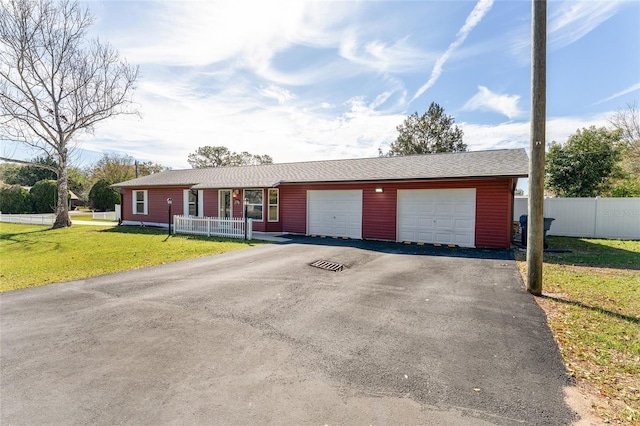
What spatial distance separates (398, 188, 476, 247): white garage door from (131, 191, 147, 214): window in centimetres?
1671

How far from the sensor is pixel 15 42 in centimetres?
1714

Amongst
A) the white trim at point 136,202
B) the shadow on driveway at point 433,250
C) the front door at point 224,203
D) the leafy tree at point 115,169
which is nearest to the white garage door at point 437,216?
the shadow on driveway at point 433,250

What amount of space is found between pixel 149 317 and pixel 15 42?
22.1m

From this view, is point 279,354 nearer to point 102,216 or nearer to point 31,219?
point 31,219

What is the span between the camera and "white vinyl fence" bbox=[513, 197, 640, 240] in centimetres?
1360

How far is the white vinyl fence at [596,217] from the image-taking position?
13.6m

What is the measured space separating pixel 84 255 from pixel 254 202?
7.66 m

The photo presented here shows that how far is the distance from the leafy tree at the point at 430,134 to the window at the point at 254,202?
21944 mm

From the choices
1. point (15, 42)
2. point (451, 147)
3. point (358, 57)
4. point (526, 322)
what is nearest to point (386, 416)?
point (526, 322)

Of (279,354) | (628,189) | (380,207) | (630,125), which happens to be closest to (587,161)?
(628,189)

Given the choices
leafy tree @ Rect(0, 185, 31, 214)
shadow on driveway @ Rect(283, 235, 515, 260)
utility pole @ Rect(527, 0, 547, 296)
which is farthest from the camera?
leafy tree @ Rect(0, 185, 31, 214)

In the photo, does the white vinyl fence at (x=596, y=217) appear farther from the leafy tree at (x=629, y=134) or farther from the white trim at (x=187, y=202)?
the white trim at (x=187, y=202)

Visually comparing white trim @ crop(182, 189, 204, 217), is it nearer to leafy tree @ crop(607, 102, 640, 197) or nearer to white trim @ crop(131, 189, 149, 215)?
white trim @ crop(131, 189, 149, 215)

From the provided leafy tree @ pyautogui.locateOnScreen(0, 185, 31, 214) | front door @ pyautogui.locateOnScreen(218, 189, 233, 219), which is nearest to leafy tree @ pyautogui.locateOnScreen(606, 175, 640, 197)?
front door @ pyautogui.locateOnScreen(218, 189, 233, 219)
